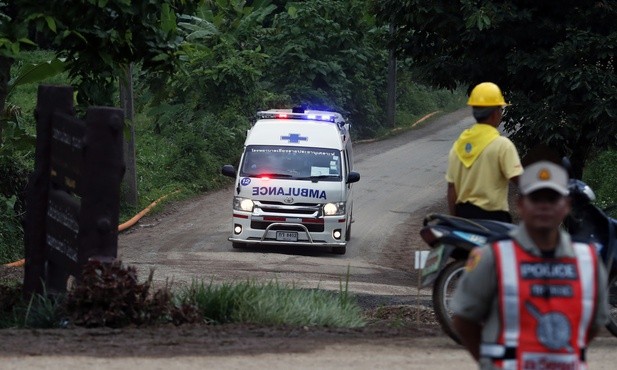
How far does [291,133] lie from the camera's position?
818 inches

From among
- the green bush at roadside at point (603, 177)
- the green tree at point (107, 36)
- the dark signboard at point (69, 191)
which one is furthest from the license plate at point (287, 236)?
the dark signboard at point (69, 191)

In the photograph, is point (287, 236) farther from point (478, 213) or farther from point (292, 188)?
point (478, 213)

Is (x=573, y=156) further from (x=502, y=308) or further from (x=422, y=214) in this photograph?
(x=502, y=308)

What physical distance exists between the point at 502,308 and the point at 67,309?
564cm

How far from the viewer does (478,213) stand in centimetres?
→ 909

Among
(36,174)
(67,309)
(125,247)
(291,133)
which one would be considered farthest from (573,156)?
(67,309)

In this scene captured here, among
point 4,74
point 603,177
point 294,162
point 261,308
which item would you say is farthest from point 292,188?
point 261,308

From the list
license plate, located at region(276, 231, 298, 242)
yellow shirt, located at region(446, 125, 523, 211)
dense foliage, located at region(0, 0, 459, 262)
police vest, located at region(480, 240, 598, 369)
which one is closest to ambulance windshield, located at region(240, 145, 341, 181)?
license plate, located at region(276, 231, 298, 242)

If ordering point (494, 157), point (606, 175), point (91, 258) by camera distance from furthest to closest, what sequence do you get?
point (606, 175)
point (91, 258)
point (494, 157)

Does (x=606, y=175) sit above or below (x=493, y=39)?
below

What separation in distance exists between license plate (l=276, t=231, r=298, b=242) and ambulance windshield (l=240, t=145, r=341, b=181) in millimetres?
1028

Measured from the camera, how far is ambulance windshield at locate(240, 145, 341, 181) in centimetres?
2034

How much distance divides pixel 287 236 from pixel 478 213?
1093cm

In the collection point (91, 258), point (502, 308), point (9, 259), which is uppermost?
point (502, 308)
